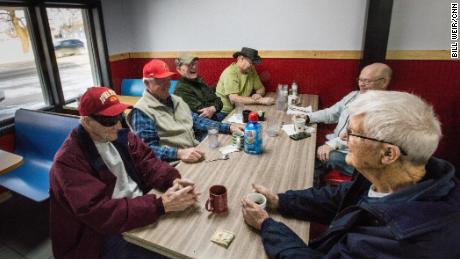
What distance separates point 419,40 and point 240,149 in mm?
2532

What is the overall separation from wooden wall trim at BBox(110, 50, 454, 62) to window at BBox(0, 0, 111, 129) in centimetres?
38

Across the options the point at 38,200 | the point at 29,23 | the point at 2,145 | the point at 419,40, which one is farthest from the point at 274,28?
the point at 2,145

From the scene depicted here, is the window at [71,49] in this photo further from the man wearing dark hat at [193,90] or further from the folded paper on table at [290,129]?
the folded paper on table at [290,129]

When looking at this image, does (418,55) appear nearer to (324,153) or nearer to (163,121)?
(324,153)

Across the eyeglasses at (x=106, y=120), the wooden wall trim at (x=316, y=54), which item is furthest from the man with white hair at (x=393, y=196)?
the wooden wall trim at (x=316, y=54)

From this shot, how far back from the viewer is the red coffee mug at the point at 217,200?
122cm

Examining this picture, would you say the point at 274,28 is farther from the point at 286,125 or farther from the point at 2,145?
the point at 2,145

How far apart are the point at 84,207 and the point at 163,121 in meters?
1.04

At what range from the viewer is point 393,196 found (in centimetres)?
88

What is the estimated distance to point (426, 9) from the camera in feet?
9.64

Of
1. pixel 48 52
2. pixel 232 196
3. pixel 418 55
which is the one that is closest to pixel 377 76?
pixel 418 55

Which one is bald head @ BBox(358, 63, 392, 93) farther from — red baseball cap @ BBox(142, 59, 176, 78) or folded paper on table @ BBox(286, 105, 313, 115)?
red baseball cap @ BBox(142, 59, 176, 78)

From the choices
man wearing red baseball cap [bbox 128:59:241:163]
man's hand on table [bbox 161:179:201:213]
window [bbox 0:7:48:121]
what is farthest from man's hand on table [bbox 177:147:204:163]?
window [bbox 0:7:48:121]

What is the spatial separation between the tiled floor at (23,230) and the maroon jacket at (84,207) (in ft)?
3.67
